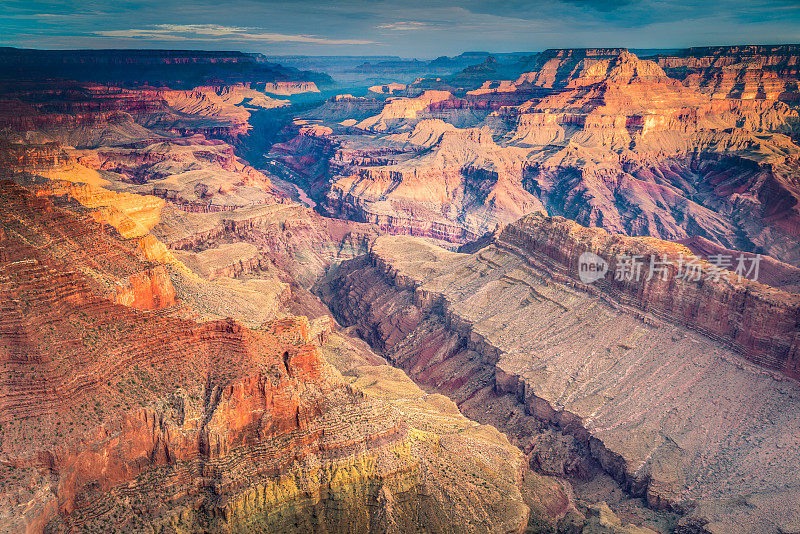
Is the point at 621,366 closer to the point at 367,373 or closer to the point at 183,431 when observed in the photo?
the point at 367,373

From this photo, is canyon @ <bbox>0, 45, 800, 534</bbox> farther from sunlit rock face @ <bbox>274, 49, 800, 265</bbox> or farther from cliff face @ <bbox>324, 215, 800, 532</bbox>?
sunlit rock face @ <bbox>274, 49, 800, 265</bbox>

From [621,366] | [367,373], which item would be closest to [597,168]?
[621,366]

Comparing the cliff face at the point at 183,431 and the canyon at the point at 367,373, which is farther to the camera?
the canyon at the point at 367,373

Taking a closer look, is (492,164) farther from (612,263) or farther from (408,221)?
(612,263)

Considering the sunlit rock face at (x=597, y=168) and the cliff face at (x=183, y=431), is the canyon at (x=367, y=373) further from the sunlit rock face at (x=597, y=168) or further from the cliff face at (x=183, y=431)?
the sunlit rock face at (x=597, y=168)

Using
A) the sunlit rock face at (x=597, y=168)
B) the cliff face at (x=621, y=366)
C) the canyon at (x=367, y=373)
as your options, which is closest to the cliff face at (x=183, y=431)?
the canyon at (x=367, y=373)

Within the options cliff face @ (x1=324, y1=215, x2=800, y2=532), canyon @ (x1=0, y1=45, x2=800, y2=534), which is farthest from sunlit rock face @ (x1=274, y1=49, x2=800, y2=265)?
cliff face @ (x1=324, y1=215, x2=800, y2=532)
